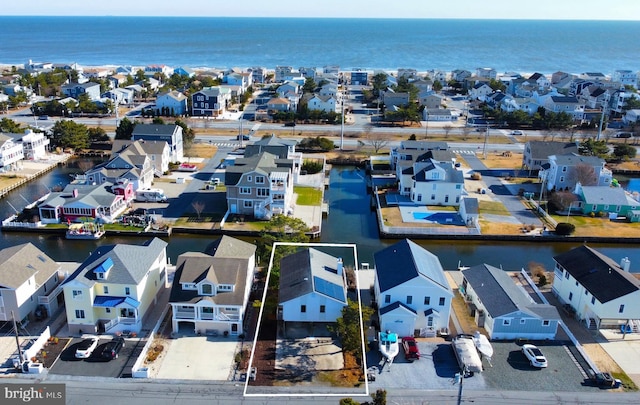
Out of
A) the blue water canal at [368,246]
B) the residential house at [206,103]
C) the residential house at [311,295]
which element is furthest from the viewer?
the residential house at [206,103]

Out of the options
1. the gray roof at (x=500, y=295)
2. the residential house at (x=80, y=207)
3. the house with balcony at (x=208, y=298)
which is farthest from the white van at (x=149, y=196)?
the gray roof at (x=500, y=295)

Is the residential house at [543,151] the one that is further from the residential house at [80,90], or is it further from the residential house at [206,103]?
the residential house at [80,90]

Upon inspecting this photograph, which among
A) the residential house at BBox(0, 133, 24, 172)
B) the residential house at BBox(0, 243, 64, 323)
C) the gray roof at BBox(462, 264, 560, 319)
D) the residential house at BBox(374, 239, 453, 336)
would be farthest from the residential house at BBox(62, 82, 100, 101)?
the gray roof at BBox(462, 264, 560, 319)

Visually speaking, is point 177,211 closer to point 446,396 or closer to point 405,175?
point 405,175

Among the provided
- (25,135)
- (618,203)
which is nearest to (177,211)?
(25,135)

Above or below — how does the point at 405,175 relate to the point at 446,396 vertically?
above

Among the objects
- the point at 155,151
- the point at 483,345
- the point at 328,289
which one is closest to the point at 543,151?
the point at 483,345

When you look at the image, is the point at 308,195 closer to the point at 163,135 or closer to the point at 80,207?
the point at 80,207
